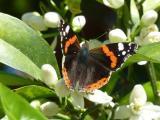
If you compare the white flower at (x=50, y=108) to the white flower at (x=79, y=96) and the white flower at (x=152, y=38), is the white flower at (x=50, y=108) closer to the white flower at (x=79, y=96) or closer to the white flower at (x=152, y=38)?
the white flower at (x=79, y=96)

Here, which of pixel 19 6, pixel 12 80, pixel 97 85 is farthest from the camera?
pixel 19 6

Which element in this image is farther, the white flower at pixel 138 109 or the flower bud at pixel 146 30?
the flower bud at pixel 146 30

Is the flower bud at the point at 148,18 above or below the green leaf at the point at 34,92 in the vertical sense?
above

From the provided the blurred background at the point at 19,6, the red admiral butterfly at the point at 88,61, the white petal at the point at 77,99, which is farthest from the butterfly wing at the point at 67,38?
the blurred background at the point at 19,6

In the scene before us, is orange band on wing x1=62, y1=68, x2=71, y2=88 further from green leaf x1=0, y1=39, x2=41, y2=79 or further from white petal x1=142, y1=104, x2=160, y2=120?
white petal x1=142, y1=104, x2=160, y2=120

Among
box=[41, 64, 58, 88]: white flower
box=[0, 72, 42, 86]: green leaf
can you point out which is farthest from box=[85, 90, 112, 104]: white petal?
box=[0, 72, 42, 86]: green leaf

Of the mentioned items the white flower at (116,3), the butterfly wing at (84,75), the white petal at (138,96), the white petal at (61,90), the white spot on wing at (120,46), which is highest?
the white flower at (116,3)

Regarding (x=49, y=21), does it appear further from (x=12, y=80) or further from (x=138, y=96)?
(x=138, y=96)

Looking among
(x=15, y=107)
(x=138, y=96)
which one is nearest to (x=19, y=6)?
(x=138, y=96)
